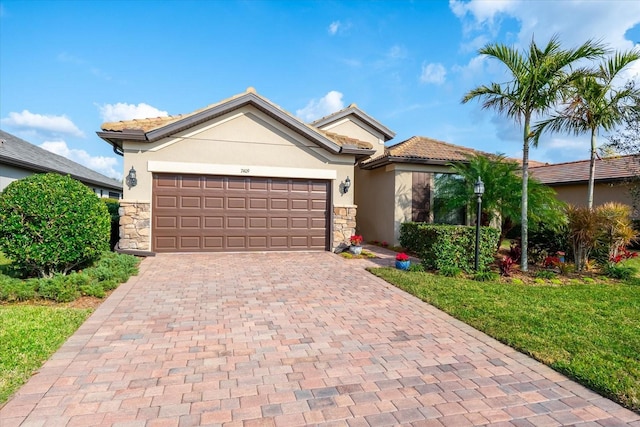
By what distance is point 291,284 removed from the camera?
7.33 meters

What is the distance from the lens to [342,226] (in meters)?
11.9

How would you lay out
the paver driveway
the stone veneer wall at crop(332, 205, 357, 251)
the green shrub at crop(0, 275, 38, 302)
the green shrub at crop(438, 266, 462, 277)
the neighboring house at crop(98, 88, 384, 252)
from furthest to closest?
the stone veneer wall at crop(332, 205, 357, 251) < the neighboring house at crop(98, 88, 384, 252) < the green shrub at crop(438, 266, 462, 277) < the green shrub at crop(0, 275, 38, 302) < the paver driveway

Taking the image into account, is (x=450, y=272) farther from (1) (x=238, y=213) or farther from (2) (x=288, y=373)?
(1) (x=238, y=213)

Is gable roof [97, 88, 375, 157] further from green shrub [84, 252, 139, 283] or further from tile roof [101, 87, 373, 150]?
green shrub [84, 252, 139, 283]

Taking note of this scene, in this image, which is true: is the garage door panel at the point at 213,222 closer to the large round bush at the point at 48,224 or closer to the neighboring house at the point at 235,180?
the neighboring house at the point at 235,180

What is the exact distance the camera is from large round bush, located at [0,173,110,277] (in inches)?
253

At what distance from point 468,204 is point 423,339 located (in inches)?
342

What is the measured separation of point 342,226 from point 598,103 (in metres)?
8.49

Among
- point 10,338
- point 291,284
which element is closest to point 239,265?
point 291,284

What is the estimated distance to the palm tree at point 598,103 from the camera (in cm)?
990

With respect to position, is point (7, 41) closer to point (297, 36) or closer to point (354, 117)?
point (297, 36)

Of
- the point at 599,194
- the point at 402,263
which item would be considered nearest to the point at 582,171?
the point at 599,194

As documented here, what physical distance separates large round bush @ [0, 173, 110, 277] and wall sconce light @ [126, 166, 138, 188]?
3189mm

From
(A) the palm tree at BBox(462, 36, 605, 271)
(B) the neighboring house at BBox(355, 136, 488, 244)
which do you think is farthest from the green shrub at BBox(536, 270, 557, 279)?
(B) the neighboring house at BBox(355, 136, 488, 244)
